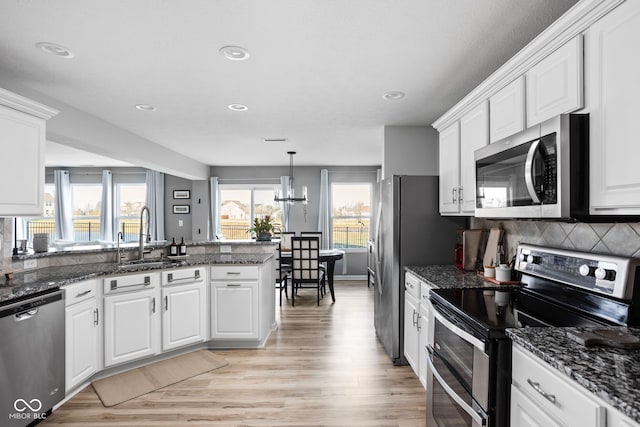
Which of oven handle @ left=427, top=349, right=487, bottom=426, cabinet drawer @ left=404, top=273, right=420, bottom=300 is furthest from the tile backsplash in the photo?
oven handle @ left=427, top=349, right=487, bottom=426

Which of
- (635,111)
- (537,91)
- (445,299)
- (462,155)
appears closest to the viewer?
(635,111)

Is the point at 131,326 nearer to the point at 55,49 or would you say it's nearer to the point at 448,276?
the point at 55,49

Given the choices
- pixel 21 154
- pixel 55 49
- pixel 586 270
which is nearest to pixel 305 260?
pixel 21 154

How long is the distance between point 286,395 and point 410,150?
293 cm

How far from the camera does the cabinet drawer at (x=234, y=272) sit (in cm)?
→ 353

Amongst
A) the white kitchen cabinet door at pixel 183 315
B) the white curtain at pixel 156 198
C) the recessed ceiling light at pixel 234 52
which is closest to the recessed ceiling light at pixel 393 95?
the recessed ceiling light at pixel 234 52

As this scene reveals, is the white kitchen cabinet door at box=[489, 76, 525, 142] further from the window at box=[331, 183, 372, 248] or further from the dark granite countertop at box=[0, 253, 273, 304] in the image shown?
the window at box=[331, 183, 372, 248]

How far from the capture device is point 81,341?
2.62m

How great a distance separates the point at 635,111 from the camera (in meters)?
1.21

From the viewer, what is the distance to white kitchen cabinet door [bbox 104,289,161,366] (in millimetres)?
2878

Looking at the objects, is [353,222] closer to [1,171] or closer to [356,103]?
[356,103]

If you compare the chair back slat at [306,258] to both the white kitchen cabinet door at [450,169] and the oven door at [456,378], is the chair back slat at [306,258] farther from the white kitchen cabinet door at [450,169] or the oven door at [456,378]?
the oven door at [456,378]

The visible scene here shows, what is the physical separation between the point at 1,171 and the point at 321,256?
407 cm

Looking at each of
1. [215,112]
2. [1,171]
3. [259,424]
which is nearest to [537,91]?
[259,424]
